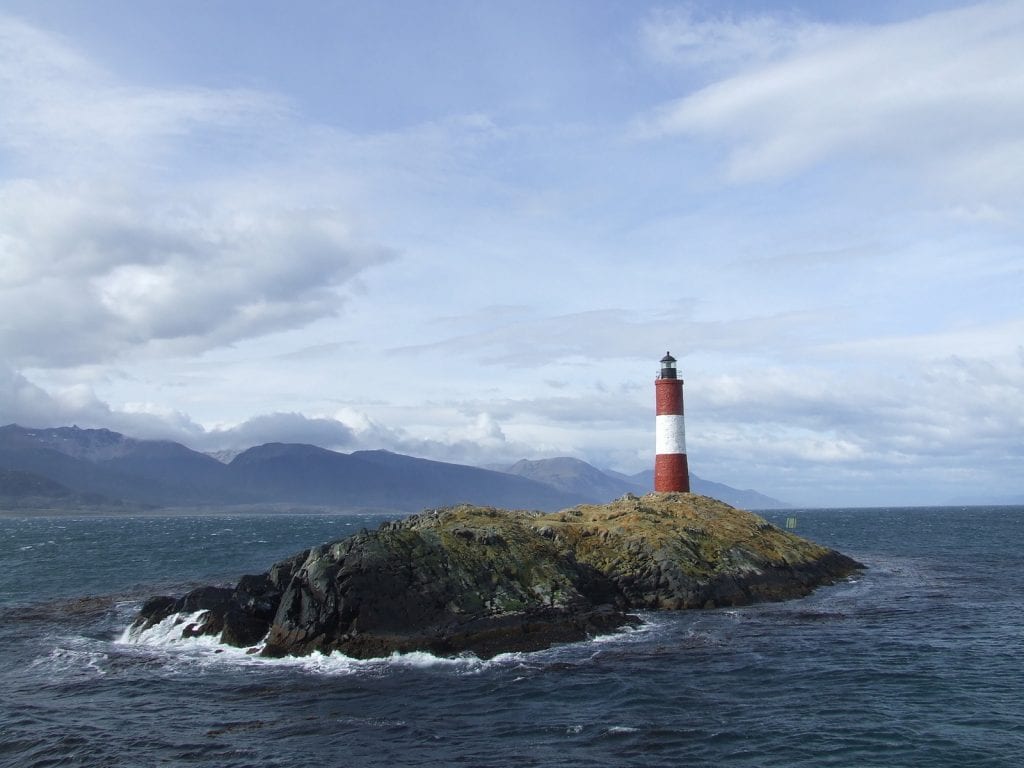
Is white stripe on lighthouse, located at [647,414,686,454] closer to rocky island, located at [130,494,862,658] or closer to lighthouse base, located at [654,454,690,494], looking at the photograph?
lighthouse base, located at [654,454,690,494]

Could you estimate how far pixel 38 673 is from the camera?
31484 millimetres

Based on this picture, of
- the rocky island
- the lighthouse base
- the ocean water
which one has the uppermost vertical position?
the lighthouse base

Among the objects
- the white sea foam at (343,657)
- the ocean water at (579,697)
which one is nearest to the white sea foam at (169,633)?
the white sea foam at (343,657)

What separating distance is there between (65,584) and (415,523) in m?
28.4

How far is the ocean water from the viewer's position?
21859 millimetres

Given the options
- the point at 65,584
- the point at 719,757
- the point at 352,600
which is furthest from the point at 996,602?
the point at 65,584

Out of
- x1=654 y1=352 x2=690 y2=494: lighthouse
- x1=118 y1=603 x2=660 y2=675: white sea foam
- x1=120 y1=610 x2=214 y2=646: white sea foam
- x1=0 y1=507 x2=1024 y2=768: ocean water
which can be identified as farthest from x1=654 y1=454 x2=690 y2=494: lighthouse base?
x1=120 y1=610 x2=214 y2=646: white sea foam

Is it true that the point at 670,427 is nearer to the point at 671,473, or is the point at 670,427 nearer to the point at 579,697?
the point at 671,473

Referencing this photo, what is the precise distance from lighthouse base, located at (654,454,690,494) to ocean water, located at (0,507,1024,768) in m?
21.3

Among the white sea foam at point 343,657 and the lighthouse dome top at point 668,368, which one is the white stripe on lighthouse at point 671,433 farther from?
the white sea foam at point 343,657

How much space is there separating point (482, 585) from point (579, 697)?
11.0m

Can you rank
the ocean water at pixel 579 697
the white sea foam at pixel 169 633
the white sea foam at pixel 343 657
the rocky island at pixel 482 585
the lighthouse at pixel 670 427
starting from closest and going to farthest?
the ocean water at pixel 579 697
the white sea foam at pixel 343 657
the rocky island at pixel 482 585
the white sea foam at pixel 169 633
the lighthouse at pixel 670 427

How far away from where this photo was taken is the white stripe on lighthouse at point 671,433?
63.5m

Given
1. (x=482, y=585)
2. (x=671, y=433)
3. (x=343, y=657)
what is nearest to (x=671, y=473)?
(x=671, y=433)
